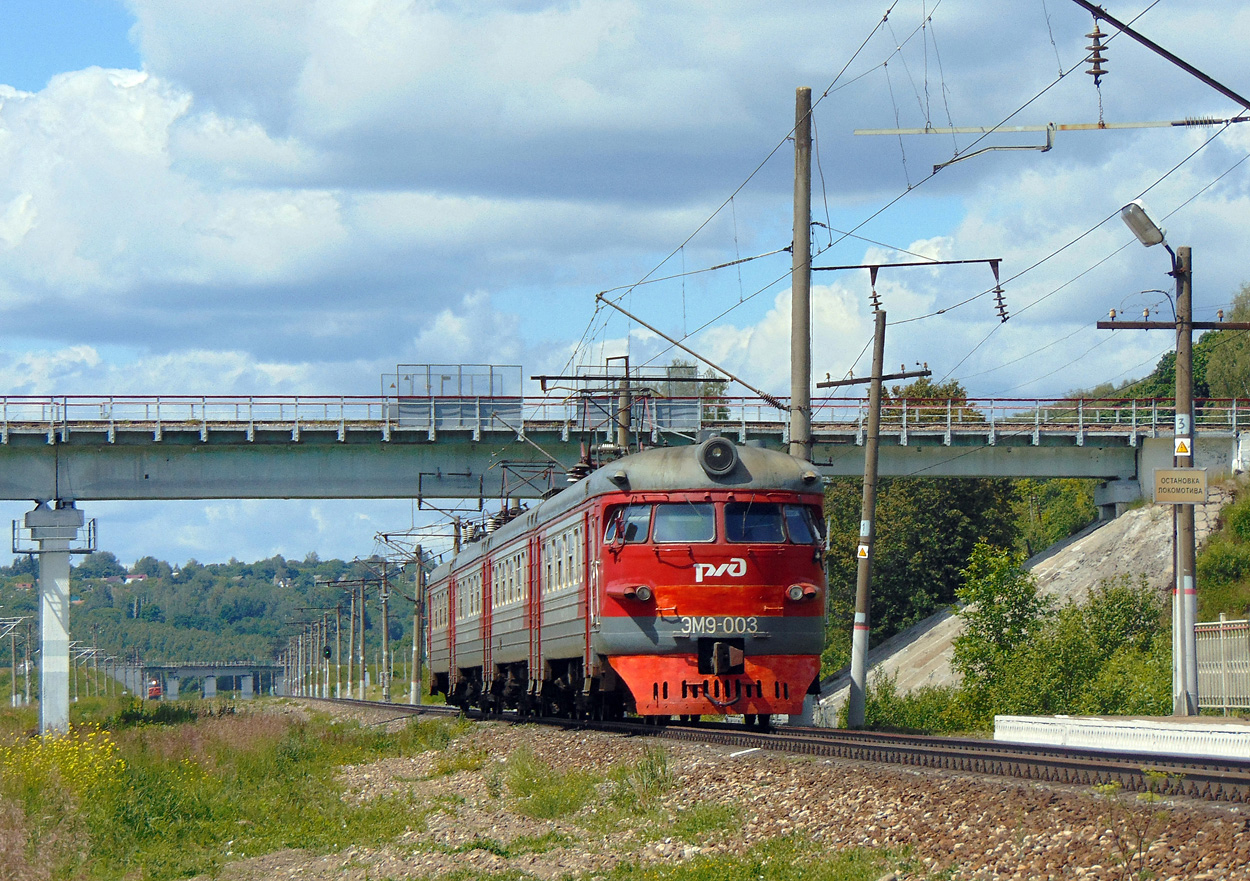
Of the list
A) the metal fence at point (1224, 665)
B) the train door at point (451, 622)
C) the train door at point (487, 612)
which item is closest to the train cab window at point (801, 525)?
the metal fence at point (1224, 665)

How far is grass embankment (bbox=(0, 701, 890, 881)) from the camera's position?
1205 centimetres

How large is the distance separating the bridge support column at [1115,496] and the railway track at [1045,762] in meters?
31.5

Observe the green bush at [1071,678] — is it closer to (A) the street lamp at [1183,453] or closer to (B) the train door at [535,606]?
(A) the street lamp at [1183,453]

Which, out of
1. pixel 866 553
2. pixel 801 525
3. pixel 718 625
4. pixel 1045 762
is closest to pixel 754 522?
pixel 801 525

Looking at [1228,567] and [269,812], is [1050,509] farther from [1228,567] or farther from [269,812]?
[269,812]

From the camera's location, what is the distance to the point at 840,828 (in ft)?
36.9

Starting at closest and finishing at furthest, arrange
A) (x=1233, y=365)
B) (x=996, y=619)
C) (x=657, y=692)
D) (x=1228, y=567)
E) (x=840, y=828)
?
(x=840, y=828), (x=657, y=692), (x=996, y=619), (x=1228, y=567), (x=1233, y=365)

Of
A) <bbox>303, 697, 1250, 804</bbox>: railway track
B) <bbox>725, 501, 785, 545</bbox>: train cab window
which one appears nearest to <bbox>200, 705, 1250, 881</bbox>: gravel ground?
<bbox>303, 697, 1250, 804</bbox>: railway track

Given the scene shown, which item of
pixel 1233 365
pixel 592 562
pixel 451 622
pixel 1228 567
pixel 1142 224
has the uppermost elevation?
pixel 1233 365

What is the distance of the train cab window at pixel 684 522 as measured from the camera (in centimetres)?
1947

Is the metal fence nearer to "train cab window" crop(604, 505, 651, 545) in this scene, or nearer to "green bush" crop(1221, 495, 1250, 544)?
"train cab window" crop(604, 505, 651, 545)

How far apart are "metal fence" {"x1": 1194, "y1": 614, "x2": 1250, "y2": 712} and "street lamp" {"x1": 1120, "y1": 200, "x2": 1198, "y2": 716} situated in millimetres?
2590

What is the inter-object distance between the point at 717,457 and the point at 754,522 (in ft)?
3.18

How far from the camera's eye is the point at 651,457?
66.1ft
